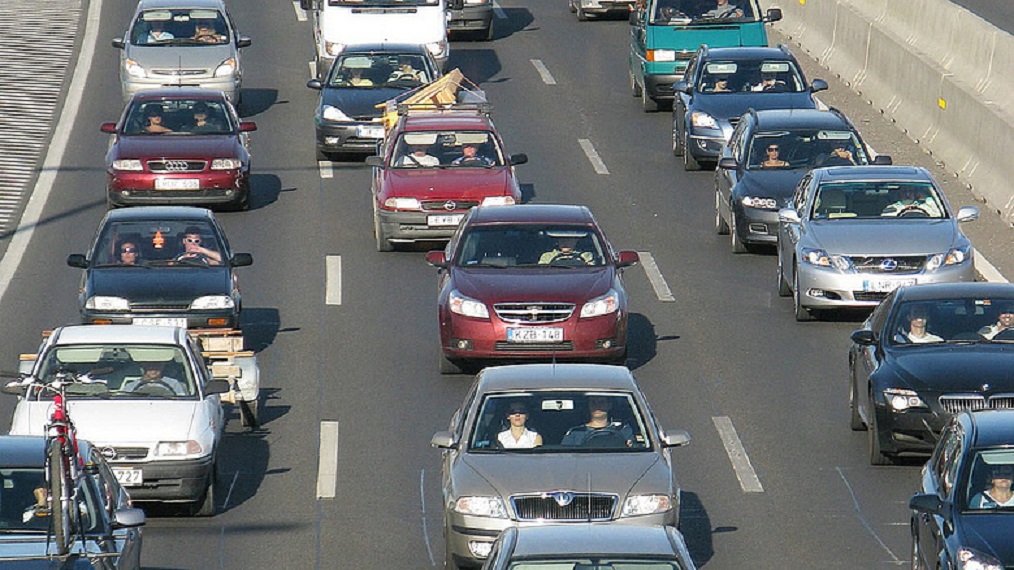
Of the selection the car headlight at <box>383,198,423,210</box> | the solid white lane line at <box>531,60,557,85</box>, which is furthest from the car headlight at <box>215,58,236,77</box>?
the car headlight at <box>383,198,423,210</box>

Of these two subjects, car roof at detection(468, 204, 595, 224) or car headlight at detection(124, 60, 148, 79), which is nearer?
car roof at detection(468, 204, 595, 224)

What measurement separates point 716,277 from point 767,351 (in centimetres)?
383

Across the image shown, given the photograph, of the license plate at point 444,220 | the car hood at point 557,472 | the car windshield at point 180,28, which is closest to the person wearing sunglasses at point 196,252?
the license plate at point 444,220

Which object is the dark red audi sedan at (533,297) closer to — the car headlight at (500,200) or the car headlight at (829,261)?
the car headlight at (829,261)

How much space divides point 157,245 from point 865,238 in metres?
7.46

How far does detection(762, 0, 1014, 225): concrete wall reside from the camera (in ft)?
99.7

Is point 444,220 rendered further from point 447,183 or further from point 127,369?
point 127,369

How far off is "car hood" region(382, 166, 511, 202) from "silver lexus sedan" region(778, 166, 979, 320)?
4.24 m

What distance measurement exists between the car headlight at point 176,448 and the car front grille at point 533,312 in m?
5.38

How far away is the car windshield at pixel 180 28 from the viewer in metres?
39.9

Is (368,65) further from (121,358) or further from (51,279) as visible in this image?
(121,358)

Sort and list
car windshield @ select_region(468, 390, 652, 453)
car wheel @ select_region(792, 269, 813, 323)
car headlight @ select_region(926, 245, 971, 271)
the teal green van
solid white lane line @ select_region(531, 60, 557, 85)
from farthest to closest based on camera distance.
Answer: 1. solid white lane line @ select_region(531, 60, 557, 85)
2. the teal green van
3. car wheel @ select_region(792, 269, 813, 323)
4. car headlight @ select_region(926, 245, 971, 271)
5. car windshield @ select_region(468, 390, 652, 453)

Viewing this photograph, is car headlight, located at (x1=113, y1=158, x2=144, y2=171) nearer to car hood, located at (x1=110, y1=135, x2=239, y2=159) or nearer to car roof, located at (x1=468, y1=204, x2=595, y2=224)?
car hood, located at (x1=110, y1=135, x2=239, y2=159)

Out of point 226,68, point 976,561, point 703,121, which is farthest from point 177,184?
point 976,561
